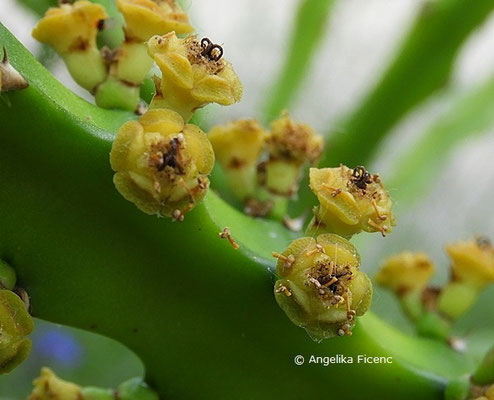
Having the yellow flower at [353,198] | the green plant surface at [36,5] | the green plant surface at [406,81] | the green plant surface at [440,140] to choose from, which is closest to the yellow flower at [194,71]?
the yellow flower at [353,198]

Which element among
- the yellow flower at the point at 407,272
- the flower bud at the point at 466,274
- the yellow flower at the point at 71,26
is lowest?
the yellow flower at the point at 407,272

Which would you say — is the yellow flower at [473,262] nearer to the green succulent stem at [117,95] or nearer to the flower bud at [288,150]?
the flower bud at [288,150]

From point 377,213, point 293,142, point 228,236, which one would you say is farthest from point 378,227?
point 293,142

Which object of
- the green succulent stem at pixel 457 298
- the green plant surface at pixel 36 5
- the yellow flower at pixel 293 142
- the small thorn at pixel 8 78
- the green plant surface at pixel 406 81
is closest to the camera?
the small thorn at pixel 8 78

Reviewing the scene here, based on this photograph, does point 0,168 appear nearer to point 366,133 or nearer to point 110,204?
point 110,204

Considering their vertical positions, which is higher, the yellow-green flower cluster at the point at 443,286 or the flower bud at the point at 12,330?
the flower bud at the point at 12,330

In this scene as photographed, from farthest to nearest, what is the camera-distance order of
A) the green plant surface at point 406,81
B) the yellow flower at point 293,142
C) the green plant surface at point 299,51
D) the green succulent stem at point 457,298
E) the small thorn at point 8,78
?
the green plant surface at point 299,51 < the green plant surface at point 406,81 < the green succulent stem at point 457,298 < the yellow flower at point 293,142 < the small thorn at point 8,78

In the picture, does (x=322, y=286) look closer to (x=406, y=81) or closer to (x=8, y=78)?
(x=8, y=78)
